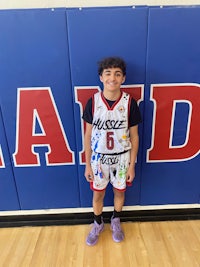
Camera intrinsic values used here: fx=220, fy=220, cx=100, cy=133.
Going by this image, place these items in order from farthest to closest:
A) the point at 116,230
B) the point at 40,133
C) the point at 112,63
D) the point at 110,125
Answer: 1. the point at 116,230
2. the point at 40,133
3. the point at 110,125
4. the point at 112,63

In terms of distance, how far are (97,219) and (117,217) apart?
13 cm

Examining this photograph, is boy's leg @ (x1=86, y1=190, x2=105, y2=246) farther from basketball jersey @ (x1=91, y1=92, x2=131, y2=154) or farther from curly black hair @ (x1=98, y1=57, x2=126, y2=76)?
curly black hair @ (x1=98, y1=57, x2=126, y2=76)

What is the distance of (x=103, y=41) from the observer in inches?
44.3

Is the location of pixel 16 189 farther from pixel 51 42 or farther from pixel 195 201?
pixel 195 201

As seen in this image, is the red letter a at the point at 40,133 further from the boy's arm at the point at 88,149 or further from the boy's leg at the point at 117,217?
the boy's leg at the point at 117,217

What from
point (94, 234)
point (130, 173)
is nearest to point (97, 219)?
point (94, 234)

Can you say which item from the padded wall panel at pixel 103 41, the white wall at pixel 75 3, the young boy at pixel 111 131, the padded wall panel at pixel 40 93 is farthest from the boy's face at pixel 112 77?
the white wall at pixel 75 3

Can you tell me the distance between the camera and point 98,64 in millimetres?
1151

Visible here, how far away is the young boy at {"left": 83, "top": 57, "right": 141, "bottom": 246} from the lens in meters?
1.09

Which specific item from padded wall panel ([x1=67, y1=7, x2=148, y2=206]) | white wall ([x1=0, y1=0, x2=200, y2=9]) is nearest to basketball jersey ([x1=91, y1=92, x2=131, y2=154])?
padded wall panel ([x1=67, y1=7, x2=148, y2=206])

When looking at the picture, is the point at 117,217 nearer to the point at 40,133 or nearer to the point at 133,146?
the point at 133,146

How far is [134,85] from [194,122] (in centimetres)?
43

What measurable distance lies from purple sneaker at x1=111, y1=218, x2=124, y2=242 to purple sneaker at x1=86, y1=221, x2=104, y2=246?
7 cm

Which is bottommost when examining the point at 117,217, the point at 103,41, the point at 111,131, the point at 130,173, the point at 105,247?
the point at 105,247
